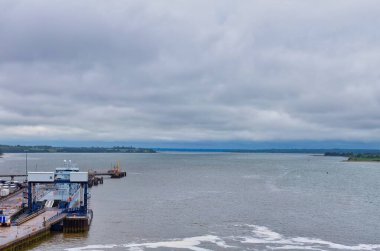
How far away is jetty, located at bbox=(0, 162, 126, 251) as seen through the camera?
157ft

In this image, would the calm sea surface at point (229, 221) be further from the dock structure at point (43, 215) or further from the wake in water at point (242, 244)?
the dock structure at point (43, 215)

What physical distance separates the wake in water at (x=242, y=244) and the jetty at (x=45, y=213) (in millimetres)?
5652

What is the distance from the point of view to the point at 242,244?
49.0 m

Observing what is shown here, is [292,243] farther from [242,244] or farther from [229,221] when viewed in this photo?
[229,221]

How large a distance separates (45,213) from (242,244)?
26.3m

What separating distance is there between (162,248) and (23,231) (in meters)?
14.4

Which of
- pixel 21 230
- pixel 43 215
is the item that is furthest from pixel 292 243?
pixel 43 215

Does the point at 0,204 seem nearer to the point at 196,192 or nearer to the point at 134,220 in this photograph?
the point at 134,220

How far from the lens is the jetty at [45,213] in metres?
47.9

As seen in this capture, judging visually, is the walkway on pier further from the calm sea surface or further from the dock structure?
the calm sea surface

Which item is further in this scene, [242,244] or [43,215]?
[43,215]

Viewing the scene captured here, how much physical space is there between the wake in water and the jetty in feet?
18.5

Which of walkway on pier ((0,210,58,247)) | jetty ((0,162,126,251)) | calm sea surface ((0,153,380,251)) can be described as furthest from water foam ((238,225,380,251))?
walkway on pier ((0,210,58,247))

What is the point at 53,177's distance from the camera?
2409 inches
